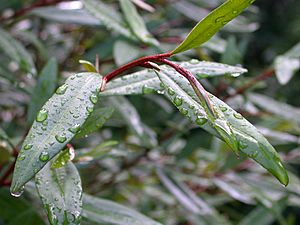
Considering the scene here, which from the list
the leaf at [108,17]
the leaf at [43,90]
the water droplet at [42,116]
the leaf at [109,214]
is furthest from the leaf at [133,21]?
the water droplet at [42,116]

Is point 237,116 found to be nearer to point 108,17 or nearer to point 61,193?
point 61,193

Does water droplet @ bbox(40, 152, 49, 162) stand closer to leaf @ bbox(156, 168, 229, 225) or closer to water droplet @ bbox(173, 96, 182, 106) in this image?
water droplet @ bbox(173, 96, 182, 106)

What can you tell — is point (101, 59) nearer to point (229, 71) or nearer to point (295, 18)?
point (229, 71)

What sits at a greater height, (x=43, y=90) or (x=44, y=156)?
(x=44, y=156)

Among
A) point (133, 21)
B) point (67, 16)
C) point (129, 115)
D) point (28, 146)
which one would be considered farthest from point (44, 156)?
point (67, 16)

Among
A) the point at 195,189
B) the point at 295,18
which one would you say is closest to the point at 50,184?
the point at 195,189

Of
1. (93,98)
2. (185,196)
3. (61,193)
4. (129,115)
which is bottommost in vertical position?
(185,196)

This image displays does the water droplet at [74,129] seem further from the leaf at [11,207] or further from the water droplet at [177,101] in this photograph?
the leaf at [11,207]

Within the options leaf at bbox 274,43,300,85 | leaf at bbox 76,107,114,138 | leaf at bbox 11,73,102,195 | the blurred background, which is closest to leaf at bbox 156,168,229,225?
the blurred background
